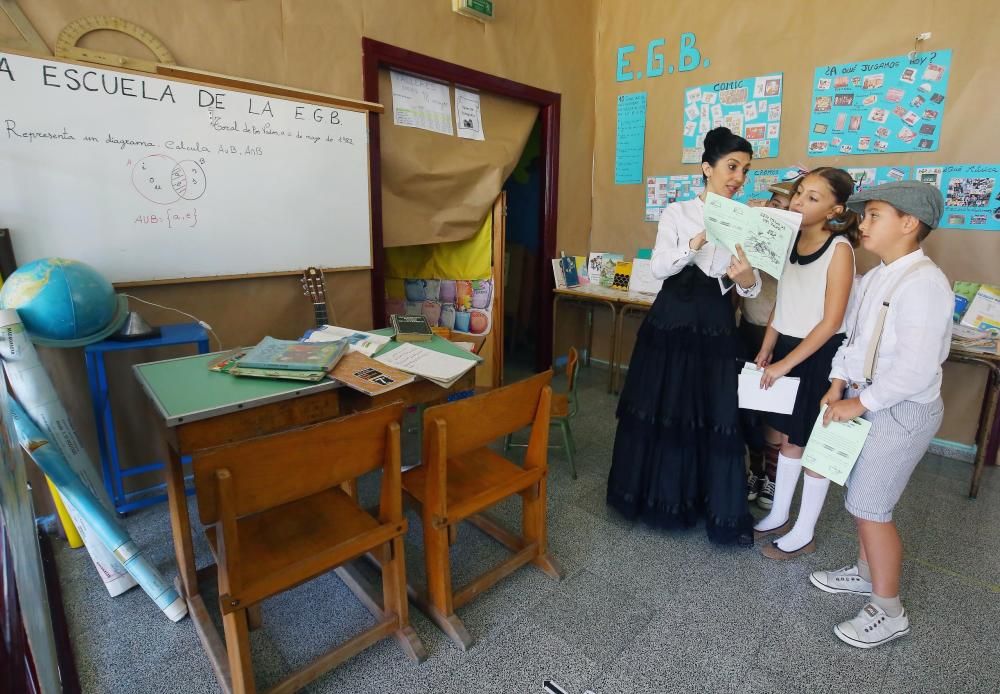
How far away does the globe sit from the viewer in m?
1.69

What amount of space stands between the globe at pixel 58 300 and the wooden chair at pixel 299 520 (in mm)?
889

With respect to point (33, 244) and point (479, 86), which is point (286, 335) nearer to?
point (33, 244)

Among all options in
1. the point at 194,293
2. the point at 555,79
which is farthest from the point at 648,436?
the point at 555,79

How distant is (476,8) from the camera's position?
10.1 ft

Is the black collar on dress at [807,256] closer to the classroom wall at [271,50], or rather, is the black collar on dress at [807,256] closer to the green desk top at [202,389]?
the green desk top at [202,389]

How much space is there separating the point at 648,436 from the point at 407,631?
1082 millimetres

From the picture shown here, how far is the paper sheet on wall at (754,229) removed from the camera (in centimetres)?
155

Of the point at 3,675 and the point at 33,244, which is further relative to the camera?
the point at 33,244

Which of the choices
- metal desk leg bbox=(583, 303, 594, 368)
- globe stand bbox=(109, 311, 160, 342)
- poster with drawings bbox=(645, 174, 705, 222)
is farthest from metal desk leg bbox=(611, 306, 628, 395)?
globe stand bbox=(109, 311, 160, 342)

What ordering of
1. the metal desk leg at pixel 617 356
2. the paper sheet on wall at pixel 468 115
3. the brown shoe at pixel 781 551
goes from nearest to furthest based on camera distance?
1. the brown shoe at pixel 781 551
2. the paper sheet on wall at pixel 468 115
3. the metal desk leg at pixel 617 356

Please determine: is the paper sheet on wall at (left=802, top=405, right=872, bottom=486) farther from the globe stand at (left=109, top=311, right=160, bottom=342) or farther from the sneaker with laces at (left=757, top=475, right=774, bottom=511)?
the globe stand at (left=109, top=311, right=160, bottom=342)

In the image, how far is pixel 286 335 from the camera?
8.77ft

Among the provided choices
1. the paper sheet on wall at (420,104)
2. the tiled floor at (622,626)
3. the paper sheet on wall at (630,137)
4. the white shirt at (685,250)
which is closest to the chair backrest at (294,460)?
the tiled floor at (622,626)

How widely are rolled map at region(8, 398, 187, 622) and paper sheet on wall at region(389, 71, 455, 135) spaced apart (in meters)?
2.14
